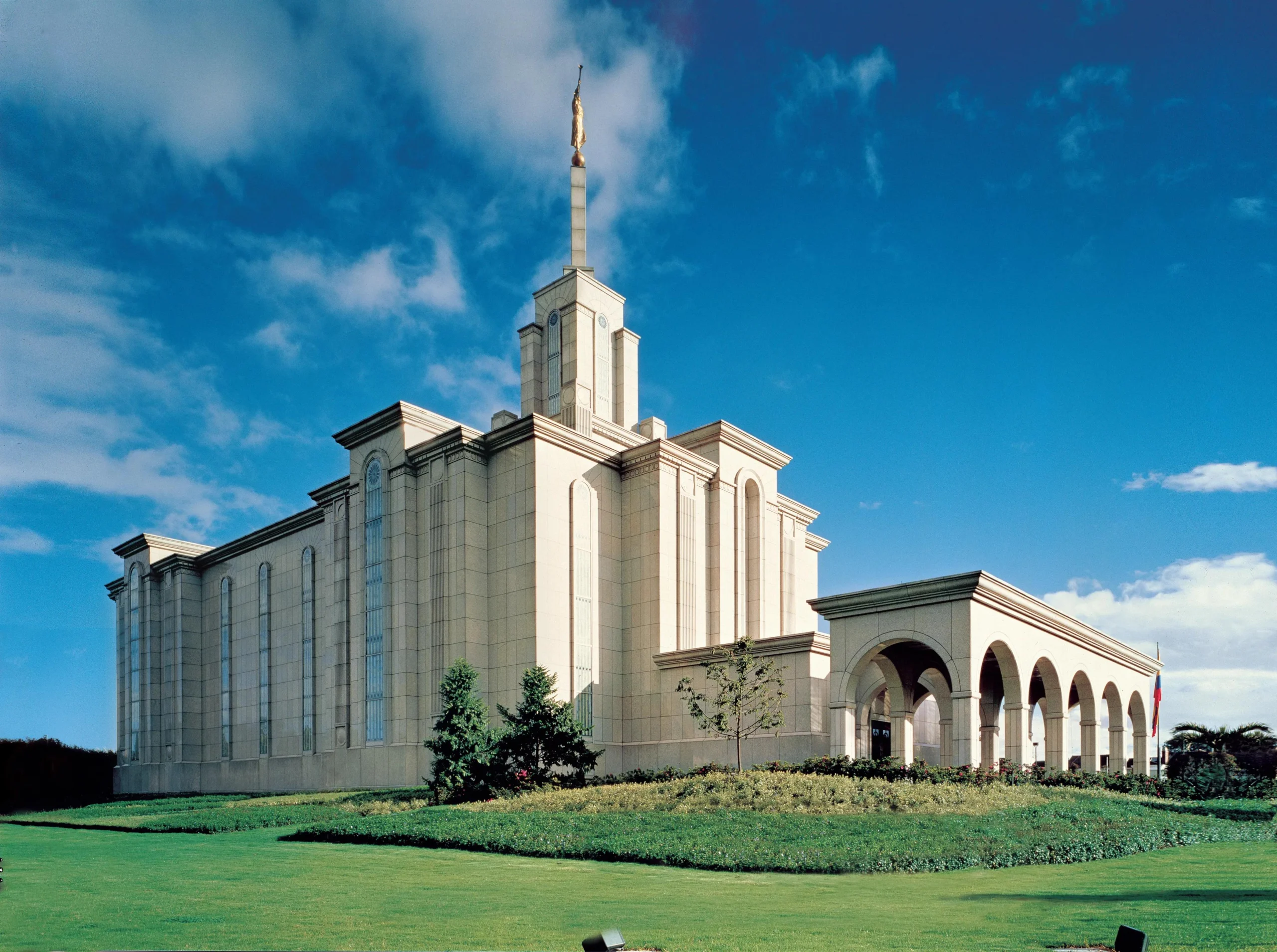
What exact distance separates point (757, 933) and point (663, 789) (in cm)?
1571

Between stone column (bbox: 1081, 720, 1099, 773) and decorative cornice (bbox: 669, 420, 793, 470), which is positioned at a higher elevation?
decorative cornice (bbox: 669, 420, 793, 470)

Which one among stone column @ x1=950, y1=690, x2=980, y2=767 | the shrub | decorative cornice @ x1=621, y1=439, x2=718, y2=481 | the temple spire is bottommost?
the shrub

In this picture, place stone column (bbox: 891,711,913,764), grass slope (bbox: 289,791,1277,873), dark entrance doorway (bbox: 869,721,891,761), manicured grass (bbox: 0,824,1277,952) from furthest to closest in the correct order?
dark entrance doorway (bbox: 869,721,891,761) < stone column (bbox: 891,711,913,764) < grass slope (bbox: 289,791,1277,873) < manicured grass (bbox: 0,824,1277,952)

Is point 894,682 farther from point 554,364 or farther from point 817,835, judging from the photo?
point 554,364

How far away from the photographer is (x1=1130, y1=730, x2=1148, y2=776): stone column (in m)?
39.8

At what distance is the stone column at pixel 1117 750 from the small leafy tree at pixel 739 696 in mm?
13727

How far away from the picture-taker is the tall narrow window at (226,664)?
52.8 meters

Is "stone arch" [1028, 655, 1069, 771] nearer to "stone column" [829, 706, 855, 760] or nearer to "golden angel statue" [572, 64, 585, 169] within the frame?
"stone column" [829, 706, 855, 760]

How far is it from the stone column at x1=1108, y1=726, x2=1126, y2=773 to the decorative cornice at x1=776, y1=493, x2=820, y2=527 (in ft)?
54.8

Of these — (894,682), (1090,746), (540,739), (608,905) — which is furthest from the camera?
(1090,746)

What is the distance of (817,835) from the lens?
18.3m

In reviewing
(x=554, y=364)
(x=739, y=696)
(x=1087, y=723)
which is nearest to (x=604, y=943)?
(x=739, y=696)

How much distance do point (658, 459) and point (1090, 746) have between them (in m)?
19.2

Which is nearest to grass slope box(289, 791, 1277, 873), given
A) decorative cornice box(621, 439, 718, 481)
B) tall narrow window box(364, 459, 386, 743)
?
tall narrow window box(364, 459, 386, 743)
